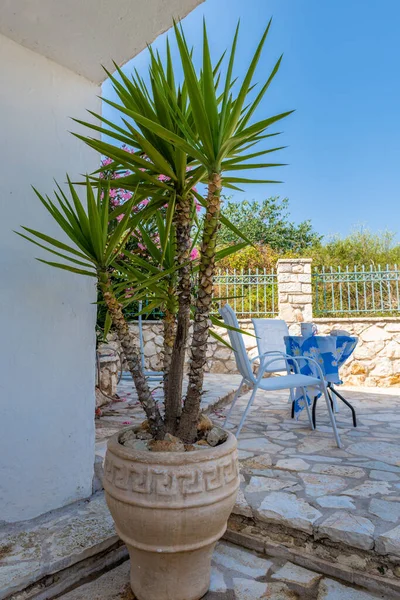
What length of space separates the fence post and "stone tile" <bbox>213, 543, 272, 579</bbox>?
16.7 feet

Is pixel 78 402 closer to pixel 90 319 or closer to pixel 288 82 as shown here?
pixel 90 319

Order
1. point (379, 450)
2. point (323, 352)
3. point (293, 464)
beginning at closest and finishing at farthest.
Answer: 1. point (293, 464)
2. point (379, 450)
3. point (323, 352)

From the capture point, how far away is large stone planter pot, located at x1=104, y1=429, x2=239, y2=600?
1098 millimetres

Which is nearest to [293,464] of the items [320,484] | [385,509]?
[320,484]

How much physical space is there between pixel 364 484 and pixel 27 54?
256 cm

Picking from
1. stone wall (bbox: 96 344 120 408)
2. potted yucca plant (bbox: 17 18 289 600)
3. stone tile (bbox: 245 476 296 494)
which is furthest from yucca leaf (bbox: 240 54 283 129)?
stone wall (bbox: 96 344 120 408)

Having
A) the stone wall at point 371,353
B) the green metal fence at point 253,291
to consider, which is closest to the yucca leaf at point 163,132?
the stone wall at point 371,353

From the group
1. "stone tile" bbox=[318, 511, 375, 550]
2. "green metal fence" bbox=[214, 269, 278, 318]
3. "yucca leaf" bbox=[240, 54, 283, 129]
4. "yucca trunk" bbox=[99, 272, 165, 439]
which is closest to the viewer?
"yucca leaf" bbox=[240, 54, 283, 129]

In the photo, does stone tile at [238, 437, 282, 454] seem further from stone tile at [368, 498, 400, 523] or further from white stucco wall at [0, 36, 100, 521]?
white stucco wall at [0, 36, 100, 521]

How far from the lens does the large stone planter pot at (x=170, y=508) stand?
110cm

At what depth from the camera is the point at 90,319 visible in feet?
6.23

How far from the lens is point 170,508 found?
1085mm

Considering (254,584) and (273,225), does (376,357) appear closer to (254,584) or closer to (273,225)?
(254,584)

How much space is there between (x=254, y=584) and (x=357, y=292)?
5634 millimetres
